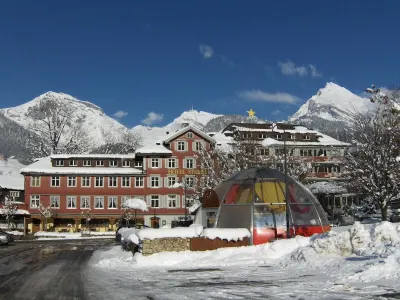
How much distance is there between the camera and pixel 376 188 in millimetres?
33438

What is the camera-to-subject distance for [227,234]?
21969 millimetres

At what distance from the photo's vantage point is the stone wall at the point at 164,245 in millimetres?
20516

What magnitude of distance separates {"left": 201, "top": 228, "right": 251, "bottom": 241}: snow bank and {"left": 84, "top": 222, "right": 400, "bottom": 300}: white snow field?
0.94 meters

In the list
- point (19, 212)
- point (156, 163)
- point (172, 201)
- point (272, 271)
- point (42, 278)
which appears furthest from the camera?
point (156, 163)

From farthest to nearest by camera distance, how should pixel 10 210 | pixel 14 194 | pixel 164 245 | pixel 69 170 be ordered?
pixel 14 194 → pixel 69 170 → pixel 10 210 → pixel 164 245

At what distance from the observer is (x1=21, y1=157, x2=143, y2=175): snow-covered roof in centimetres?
6240

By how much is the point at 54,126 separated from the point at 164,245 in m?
52.1

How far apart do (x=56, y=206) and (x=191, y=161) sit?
18.2m

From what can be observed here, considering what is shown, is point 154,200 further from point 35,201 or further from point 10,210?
point 10,210

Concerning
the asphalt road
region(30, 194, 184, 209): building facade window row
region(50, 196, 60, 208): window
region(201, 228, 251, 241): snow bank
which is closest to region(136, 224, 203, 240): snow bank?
region(201, 228, 251, 241): snow bank

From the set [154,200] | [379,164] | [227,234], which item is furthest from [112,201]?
[227,234]

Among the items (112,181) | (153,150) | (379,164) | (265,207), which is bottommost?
(265,207)

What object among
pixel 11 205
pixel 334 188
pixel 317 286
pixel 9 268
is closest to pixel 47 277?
pixel 9 268

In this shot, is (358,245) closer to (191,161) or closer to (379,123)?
(379,123)
